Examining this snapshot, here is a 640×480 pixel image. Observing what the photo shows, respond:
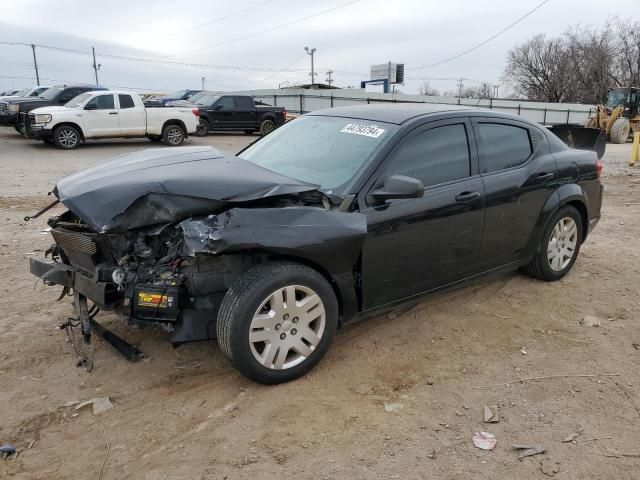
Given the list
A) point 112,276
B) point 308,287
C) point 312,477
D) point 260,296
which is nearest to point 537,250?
point 308,287

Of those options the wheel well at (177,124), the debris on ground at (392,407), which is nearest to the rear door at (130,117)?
the wheel well at (177,124)

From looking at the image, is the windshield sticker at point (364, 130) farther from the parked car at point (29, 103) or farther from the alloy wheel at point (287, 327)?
the parked car at point (29, 103)

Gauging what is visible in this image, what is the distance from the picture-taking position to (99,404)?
3.17 meters

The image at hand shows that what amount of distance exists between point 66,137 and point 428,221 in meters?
14.9

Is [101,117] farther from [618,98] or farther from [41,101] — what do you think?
[618,98]

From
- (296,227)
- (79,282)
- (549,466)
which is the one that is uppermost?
(296,227)

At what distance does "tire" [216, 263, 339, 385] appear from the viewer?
121 inches

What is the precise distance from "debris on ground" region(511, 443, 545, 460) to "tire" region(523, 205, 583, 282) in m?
2.45

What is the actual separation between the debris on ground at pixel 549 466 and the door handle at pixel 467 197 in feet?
6.26

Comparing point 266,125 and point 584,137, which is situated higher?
point 584,137

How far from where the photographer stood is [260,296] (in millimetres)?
3084

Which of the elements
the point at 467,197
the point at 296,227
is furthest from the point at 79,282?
the point at 467,197

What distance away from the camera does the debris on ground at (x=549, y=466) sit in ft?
8.67

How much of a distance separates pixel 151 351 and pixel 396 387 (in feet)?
5.67
